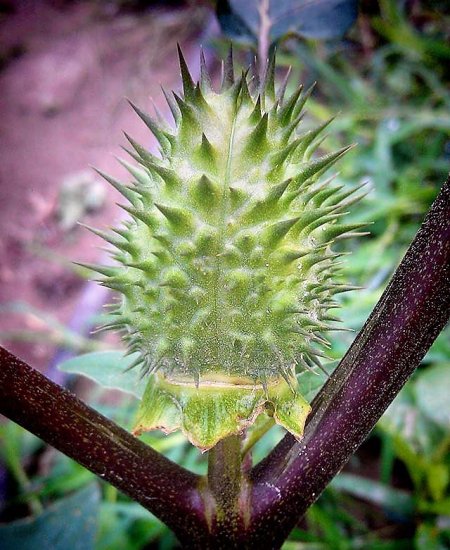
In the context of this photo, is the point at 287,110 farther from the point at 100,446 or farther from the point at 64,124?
the point at 64,124

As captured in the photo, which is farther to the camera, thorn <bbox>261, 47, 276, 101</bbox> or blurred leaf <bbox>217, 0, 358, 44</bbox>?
blurred leaf <bbox>217, 0, 358, 44</bbox>

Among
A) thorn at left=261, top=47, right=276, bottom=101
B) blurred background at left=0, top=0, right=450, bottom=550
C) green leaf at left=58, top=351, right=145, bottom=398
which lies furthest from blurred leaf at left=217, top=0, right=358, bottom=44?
green leaf at left=58, top=351, right=145, bottom=398

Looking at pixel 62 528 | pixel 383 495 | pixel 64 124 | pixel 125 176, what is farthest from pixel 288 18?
pixel 64 124

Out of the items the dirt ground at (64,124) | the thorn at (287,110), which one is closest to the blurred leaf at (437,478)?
the thorn at (287,110)

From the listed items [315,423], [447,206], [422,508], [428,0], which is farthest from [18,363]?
[428,0]

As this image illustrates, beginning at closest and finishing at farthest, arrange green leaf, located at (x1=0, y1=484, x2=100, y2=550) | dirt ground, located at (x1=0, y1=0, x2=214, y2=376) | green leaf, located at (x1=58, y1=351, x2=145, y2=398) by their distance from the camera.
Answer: green leaf, located at (x1=58, y1=351, x2=145, y2=398) → green leaf, located at (x1=0, y1=484, x2=100, y2=550) → dirt ground, located at (x1=0, y1=0, x2=214, y2=376)

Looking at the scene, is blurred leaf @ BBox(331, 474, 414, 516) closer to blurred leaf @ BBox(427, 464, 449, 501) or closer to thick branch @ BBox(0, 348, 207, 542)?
blurred leaf @ BBox(427, 464, 449, 501)

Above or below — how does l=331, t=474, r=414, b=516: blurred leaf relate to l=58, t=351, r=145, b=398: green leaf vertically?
below

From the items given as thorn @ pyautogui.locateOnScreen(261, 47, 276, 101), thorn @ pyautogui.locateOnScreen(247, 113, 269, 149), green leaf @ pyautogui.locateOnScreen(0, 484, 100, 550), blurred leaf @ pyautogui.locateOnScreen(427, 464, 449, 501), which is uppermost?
thorn @ pyautogui.locateOnScreen(261, 47, 276, 101)

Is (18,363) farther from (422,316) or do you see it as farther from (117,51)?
(117,51)
